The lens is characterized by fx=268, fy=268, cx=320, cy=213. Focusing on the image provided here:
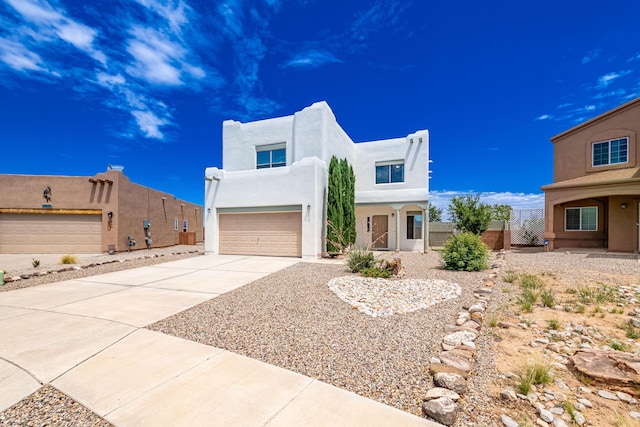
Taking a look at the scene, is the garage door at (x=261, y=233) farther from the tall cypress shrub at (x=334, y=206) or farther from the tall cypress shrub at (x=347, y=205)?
the tall cypress shrub at (x=347, y=205)

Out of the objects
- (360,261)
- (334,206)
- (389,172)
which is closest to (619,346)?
(360,261)

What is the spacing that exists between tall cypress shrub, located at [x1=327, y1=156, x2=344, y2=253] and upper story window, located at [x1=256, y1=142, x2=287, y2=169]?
2.78 m

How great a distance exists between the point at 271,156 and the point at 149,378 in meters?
12.8

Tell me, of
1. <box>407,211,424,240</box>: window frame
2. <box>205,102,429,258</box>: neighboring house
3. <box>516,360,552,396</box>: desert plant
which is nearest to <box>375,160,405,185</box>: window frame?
<box>205,102,429,258</box>: neighboring house

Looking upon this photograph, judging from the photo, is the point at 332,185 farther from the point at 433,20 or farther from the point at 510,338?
the point at 510,338

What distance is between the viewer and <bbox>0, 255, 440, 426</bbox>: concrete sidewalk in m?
2.14

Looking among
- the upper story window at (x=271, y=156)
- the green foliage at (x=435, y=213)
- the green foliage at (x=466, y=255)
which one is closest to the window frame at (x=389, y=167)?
the upper story window at (x=271, y=156)

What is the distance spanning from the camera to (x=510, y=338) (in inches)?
146

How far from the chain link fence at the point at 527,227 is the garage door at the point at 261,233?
13.4 m

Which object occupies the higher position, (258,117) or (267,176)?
(258,117)

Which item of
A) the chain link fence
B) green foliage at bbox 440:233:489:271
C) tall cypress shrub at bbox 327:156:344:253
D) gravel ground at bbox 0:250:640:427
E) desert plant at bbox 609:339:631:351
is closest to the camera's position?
gravel ground at bbox 0:250:640:427

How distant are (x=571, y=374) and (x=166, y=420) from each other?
393 centimetres

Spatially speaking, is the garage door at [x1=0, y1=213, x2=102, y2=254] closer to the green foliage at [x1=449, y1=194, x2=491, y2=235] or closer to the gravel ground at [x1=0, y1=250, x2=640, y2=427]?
the gravel ground at [x1=0, y1=250, x2=640, y2=427]

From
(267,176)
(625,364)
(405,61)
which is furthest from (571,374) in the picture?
(405,61)
